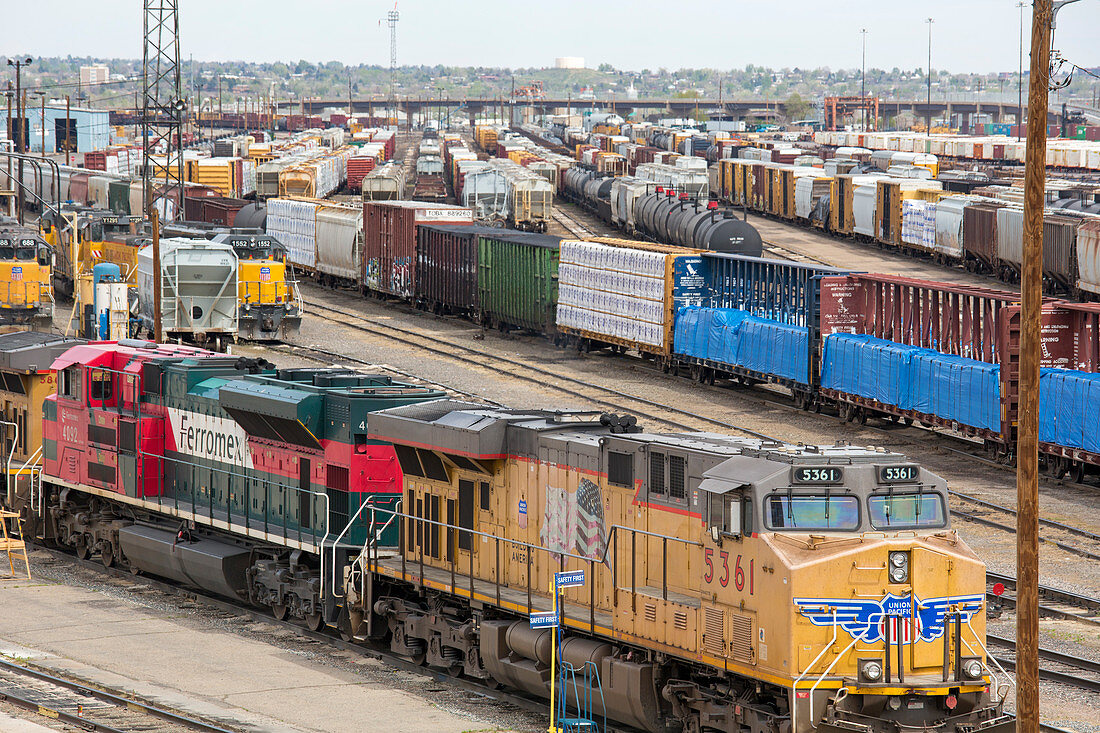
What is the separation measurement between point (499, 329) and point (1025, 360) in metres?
37.2

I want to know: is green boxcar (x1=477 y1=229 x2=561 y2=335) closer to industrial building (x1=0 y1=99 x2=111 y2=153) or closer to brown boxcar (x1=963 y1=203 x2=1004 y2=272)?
brown boxcar (x1=963 y1=203 x2=1004 y2=272)

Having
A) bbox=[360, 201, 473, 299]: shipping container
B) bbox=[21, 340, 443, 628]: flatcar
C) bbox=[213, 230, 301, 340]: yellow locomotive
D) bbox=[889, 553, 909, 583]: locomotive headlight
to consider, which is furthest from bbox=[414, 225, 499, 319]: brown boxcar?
bbox=[889, 553, 909, 583]: locomotive headlight

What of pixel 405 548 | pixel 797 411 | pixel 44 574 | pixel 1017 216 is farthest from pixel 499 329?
pixel 405 548

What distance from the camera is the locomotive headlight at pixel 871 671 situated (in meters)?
12.8

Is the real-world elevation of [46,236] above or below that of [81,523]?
above

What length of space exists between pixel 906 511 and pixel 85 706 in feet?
30.7

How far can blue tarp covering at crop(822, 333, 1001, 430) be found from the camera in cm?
3050

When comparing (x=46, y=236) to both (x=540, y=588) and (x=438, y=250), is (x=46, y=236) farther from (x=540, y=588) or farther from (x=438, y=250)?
(x=540, y=588)

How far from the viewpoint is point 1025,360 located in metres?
11.8

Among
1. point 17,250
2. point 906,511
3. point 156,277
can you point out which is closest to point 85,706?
point 906,511

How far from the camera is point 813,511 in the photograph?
13102 mm

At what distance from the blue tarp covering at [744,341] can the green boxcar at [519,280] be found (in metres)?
6.27

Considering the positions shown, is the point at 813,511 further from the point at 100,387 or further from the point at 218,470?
the point at 100,387

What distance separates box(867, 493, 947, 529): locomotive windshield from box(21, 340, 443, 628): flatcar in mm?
7908
